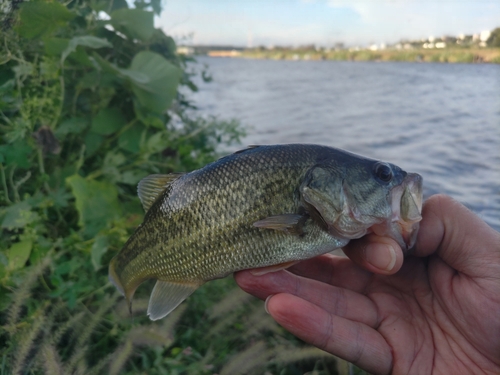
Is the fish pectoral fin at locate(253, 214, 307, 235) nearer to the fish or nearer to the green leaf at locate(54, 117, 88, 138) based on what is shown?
the fish

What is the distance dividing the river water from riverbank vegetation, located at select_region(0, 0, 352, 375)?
110 inches

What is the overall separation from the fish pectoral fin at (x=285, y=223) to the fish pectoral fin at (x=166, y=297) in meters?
0.65

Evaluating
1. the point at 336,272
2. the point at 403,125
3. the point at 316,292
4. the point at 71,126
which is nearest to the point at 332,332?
the point at 316,292

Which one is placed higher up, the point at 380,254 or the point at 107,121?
the point at 107,121

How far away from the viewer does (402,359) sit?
2543 millimetres

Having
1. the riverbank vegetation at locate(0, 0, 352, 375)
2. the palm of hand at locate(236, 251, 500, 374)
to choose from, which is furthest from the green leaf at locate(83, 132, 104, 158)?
the palm of hand at locate(236, 251, 500, 374)

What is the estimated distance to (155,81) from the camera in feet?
15.1

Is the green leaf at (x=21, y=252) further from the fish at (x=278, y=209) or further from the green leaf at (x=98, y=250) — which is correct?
the fish at (x=278, y=209)

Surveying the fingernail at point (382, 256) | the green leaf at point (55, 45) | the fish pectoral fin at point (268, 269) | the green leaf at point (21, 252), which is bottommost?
the green leaf at point (21, 252)

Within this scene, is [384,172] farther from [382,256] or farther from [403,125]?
[403,125]

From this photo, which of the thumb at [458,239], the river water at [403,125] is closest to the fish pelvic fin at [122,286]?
the thumb at [458,239]

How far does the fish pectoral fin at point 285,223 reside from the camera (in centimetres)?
226

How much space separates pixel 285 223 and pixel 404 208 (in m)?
0.72

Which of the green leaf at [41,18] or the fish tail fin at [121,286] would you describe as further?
the green leaf at [41,18]
